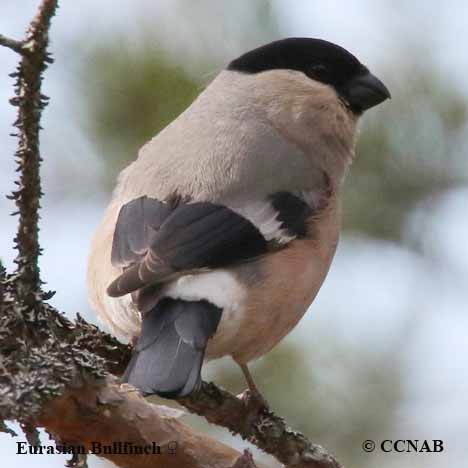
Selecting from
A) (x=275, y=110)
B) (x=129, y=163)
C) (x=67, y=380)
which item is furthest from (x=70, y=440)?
(x=275, y=110)

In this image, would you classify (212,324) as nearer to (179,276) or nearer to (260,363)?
(179,276)

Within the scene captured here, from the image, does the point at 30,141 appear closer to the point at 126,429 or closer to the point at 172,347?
the point at 126,429

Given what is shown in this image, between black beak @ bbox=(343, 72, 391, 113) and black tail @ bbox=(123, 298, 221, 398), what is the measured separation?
1362 mm

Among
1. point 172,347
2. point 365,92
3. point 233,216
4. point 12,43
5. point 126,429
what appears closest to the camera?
point 12,43

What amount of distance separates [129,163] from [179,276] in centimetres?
108

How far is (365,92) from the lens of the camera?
4059 mm

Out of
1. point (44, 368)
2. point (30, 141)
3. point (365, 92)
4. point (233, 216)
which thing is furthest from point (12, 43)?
point (365, 92)

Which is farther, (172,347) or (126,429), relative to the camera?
(172,347)

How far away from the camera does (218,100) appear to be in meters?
4.06

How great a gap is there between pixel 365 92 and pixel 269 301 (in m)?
1.18

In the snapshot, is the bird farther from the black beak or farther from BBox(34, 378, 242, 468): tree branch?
BBox(34, 378, 242, 468): tree branch

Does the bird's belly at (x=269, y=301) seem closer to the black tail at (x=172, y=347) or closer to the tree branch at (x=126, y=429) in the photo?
the black tail at (x=172, y=347)

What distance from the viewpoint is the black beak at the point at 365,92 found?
3984 mm

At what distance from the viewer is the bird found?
2.95 m
